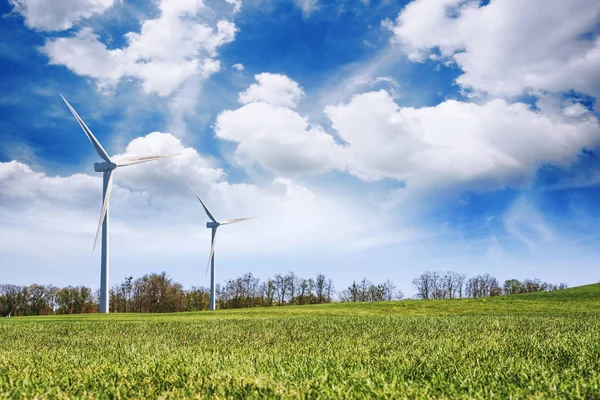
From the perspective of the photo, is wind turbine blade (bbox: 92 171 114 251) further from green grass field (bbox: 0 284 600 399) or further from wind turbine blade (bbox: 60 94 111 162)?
green grass field (bbox: 0 284 600 399)

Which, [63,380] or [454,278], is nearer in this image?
[63,380]

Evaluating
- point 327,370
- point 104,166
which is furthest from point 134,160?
point 327,370

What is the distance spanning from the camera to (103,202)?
48.2 meters

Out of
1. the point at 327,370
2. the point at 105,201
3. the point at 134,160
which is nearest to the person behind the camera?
the point at 327,370

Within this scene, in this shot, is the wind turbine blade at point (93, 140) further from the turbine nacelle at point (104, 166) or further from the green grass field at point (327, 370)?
the green grass field at point (327, 370)

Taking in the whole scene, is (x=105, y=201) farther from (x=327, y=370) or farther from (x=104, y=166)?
(x=327, y=370)

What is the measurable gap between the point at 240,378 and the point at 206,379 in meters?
0.42

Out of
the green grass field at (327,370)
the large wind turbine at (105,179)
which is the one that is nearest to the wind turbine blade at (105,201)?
the large wind turbine at (105,179)

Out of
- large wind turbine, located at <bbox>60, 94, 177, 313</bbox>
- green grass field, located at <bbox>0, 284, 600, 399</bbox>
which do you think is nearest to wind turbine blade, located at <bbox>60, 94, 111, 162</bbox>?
large wind turbine, located at <bbox>60, 94, 177, 313</bbox>

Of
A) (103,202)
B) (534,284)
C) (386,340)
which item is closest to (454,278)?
(534,284)

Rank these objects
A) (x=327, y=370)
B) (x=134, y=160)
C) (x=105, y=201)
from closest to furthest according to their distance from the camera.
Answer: (x=327, y=370)
(x=105, y=201)
(x=134, y=160)

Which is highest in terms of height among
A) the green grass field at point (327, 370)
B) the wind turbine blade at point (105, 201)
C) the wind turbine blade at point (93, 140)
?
the wind turbine blade at point (93, 140)

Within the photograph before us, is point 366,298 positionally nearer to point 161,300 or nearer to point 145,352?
point 161,300

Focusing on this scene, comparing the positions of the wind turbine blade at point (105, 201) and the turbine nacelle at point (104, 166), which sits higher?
the turbine nacelle at point (104, 166)
